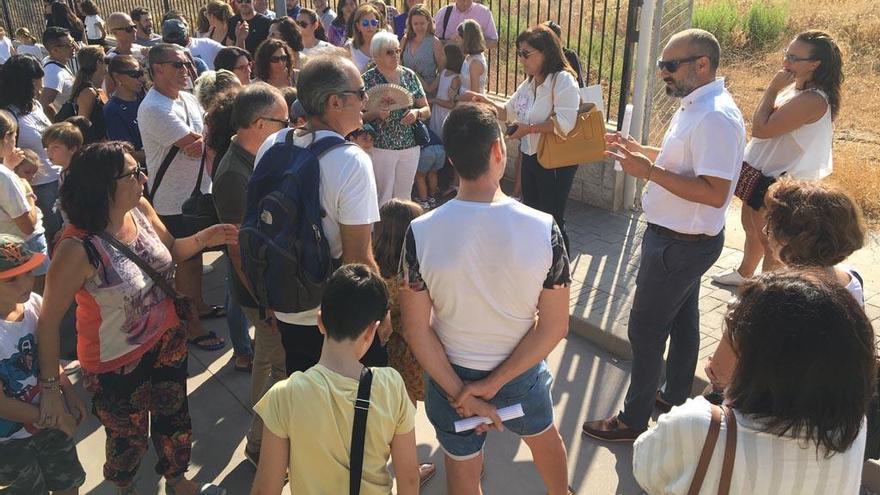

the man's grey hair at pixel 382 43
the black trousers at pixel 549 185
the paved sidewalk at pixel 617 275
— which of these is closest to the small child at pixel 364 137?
the man's grey hair at pixel 382 43

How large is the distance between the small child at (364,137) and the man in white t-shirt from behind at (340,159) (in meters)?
2.12

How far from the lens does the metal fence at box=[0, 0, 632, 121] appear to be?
297 inches

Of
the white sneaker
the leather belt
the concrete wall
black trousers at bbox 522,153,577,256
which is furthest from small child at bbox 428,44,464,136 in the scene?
the leather belt

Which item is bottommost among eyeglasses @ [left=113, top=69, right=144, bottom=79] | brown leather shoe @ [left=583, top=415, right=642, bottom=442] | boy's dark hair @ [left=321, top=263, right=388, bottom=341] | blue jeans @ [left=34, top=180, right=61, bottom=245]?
brown leather shoe @ [left=583, top=415, right=642, bottom=442]

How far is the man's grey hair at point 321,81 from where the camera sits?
264cm

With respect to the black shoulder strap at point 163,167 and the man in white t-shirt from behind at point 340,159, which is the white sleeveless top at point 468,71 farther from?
the man in white t-shirt from behind at point 340,159

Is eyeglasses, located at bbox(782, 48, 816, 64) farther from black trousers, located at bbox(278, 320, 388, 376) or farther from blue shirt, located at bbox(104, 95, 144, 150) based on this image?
blue shirt, located at bbox(104, 95, 144, 150)

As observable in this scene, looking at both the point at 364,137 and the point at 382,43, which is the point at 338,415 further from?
the point at 382,43

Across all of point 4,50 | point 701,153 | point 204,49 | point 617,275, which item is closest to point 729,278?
point 617,275

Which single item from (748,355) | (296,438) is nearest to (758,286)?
(748,355)

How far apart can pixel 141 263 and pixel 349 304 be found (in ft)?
3.87

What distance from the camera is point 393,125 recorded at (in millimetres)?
5363

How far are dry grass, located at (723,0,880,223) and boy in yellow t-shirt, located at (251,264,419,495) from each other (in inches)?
216

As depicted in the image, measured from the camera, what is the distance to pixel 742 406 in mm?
1587
